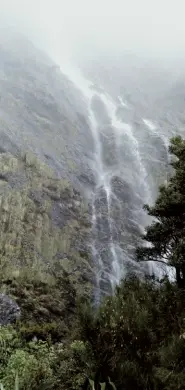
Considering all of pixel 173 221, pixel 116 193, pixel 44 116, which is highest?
pixel 44 116

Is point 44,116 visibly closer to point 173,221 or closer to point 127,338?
point 173,221

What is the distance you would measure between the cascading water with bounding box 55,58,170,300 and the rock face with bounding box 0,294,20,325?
5295 mm

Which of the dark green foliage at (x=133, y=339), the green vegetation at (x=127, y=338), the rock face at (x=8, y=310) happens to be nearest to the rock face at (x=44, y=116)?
the rock face at (x=8, y=310)

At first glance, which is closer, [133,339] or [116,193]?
[133,339]

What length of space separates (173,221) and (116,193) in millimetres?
19828

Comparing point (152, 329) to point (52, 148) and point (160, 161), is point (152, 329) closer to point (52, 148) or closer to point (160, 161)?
point (52, 148)

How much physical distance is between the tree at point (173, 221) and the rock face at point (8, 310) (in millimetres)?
Answer: 7156

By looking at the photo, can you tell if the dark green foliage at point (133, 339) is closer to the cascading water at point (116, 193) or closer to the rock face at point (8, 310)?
Answer: the rock face at point (8, 310)

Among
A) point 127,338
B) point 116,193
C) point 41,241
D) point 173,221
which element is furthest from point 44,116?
point 127,338

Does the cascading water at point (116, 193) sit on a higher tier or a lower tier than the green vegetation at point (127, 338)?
higher

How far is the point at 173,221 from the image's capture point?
14875 mm

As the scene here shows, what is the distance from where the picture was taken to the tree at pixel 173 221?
13.6m

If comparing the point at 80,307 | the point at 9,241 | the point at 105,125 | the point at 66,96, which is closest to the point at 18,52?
the point at 66,96

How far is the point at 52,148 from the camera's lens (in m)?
37.4
